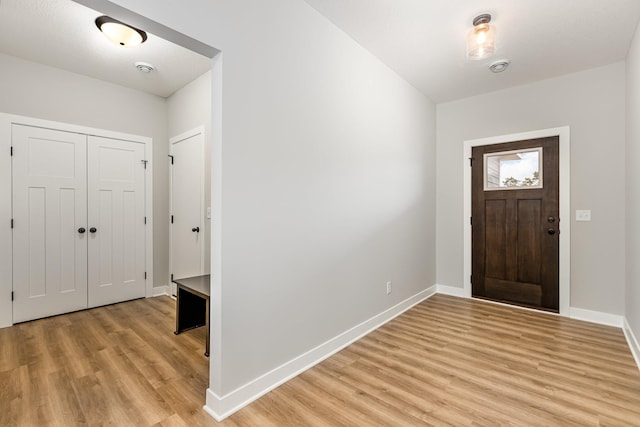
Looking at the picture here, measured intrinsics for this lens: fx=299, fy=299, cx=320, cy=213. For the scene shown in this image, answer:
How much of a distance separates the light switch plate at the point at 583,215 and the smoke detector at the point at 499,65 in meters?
1.78

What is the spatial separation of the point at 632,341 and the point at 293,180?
10.4ft

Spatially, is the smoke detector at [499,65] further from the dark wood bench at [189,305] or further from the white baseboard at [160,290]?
the white baseboard at [160,290]

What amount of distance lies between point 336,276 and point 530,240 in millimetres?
2629

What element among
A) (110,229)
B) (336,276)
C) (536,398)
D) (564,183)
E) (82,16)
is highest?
(82,16)

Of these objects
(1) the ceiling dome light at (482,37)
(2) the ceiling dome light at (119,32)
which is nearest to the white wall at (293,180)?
(1) the ceiling dome light at (482,37)

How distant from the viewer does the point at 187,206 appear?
382 cm

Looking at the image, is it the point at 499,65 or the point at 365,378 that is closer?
the point at 365,378

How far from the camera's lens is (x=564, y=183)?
3.36 m

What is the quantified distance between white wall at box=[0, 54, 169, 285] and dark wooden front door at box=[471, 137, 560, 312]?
4277mm

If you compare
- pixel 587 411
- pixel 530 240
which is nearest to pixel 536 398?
pixel 587 411

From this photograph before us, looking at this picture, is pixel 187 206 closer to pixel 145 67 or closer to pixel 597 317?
pixel 145 67

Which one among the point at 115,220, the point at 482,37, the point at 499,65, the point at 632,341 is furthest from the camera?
the point at 115,220

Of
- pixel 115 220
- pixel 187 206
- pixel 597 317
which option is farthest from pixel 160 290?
pixel 597 317

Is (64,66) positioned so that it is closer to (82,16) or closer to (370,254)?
(82,16)
